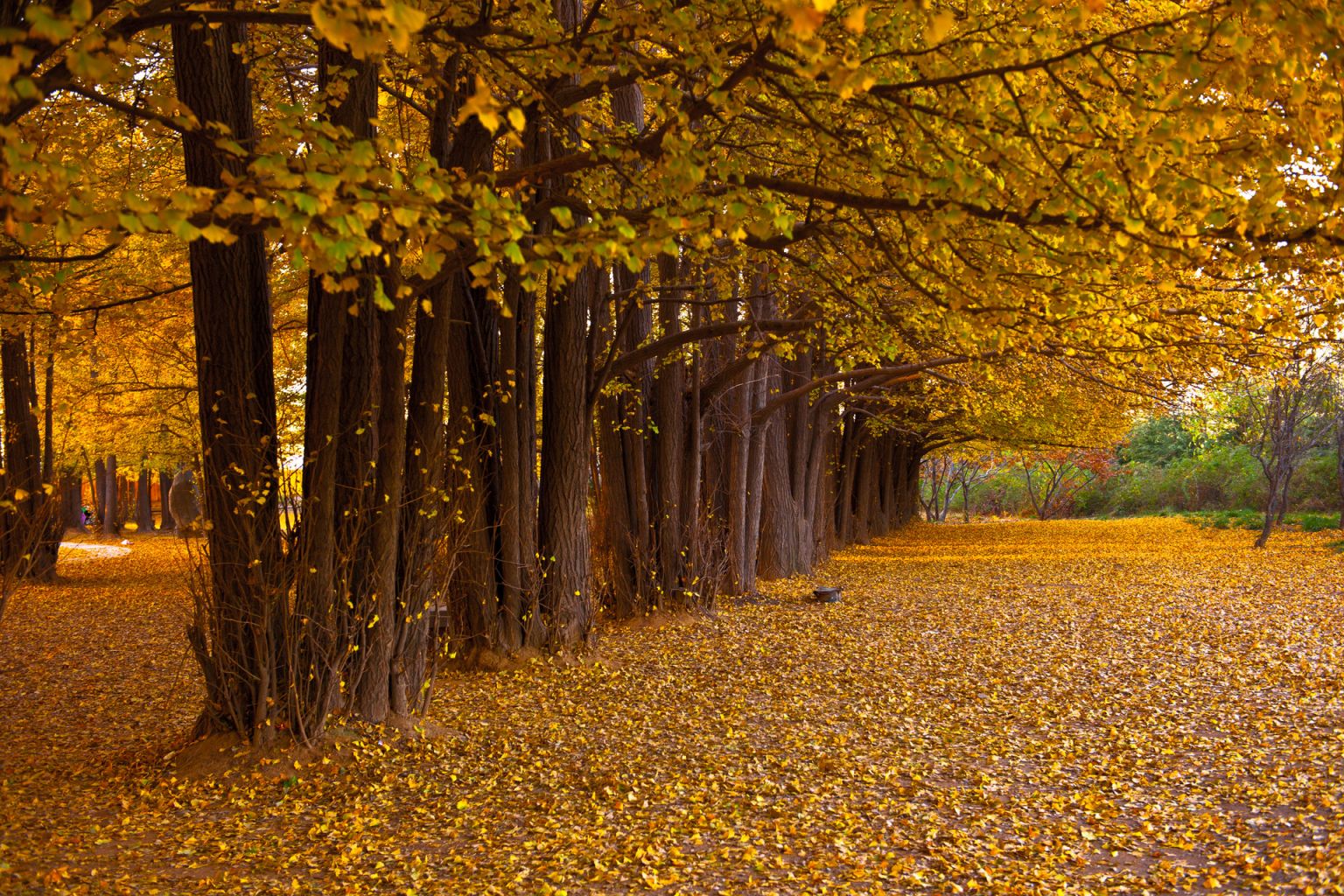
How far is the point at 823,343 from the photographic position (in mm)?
16766

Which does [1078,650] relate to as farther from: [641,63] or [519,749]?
[641,63]

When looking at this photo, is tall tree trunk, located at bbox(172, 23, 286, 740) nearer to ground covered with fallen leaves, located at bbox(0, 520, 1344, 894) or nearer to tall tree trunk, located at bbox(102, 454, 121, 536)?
ground covered with fallen leaves, located at bbox(0, 520, 1344, 894)

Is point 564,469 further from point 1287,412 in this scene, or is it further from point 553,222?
point 1287,412

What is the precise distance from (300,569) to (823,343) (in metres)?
11.5

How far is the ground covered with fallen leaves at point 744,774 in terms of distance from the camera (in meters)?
5.07

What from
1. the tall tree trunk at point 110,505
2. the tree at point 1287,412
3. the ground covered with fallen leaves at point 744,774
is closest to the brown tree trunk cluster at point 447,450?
the ground covered with fallen leaves at point 744,774

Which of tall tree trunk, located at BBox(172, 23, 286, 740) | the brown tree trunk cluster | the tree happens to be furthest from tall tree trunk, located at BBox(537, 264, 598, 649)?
the tree

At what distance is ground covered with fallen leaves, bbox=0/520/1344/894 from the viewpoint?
16.6 ft

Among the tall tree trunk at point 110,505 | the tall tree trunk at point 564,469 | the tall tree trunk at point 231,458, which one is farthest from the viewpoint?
the tall tree trunk at point 110,505

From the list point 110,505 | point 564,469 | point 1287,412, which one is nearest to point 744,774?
point 564,469

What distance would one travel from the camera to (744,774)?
671cm

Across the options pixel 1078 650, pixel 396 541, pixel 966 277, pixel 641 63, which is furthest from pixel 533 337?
pixel 1078 650

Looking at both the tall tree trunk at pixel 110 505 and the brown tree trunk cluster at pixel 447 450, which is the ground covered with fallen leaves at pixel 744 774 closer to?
the brown tree trunk cluster at pixel 447 450

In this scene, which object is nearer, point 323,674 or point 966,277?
point 966,277
